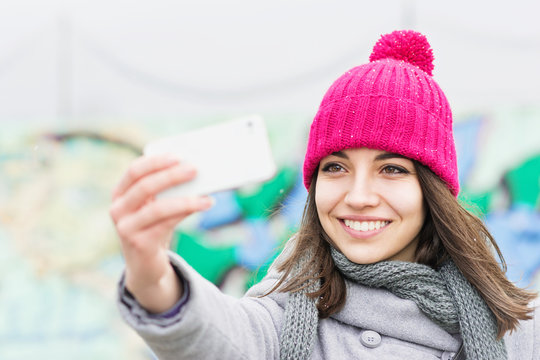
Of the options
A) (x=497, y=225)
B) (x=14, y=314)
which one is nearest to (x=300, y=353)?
(x=497, y=225)

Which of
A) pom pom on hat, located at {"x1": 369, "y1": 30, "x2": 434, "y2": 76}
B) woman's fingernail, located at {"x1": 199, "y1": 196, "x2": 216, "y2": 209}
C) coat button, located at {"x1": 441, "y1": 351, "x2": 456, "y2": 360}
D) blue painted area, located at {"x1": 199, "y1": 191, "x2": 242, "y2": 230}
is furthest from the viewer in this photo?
blue painted area, located at {"x1": 199, "y1": 191, "x2": 242, "y2": 230}

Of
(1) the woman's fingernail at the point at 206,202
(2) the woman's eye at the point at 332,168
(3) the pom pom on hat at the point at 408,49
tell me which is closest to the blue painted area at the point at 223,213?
(3) the pom pom on hat at the point at 408,49

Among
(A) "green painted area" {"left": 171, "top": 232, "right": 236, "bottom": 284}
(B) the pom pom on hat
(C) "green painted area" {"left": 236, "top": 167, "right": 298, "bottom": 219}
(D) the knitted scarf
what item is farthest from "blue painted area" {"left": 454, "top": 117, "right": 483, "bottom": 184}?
(D) the knitted scarf

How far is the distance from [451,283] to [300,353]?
1.50ft

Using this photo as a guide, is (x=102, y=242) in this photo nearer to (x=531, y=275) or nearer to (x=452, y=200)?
(x=531, y=275)

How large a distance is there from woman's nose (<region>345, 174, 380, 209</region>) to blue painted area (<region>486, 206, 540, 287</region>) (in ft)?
12.9

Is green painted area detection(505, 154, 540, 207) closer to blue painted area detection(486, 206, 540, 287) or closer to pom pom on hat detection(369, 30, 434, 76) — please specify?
blue painted area detection(486, 206, 540, 287)

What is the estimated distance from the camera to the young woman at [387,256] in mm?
1529

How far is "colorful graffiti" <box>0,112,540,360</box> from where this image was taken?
5.32m

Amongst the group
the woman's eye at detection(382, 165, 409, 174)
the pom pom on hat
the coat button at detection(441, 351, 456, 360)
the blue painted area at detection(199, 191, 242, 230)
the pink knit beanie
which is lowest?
the blue painted area at detection(199, 191, 242, 230)

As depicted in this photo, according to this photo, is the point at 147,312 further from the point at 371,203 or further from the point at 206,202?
the point at 371,203

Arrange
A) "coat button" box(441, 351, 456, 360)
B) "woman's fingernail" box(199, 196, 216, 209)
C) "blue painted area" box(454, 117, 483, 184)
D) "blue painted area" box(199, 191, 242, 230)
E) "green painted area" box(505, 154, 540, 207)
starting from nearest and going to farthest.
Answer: "woman's fingernail" box(199, 196, 216, 209) < "coat button" box(441, 351, 456, 360) < "green painted area" box(505, 154, 540, 207) < "blue painted area" box(454, 117, 483, 184) < "blue painted area" box(199, 191, 242, 230)

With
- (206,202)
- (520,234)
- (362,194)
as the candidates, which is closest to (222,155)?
(206,202)

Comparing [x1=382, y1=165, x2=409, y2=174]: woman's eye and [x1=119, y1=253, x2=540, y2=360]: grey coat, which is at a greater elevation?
[x1=382, y1=165, x2=409, y2=174]: woman's eye
